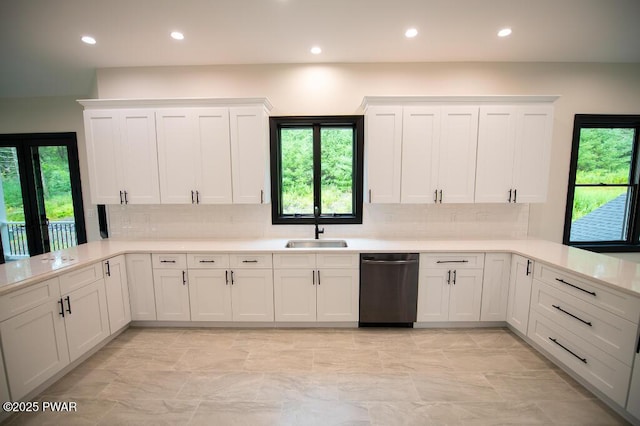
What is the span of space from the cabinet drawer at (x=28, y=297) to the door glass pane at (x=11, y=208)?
131 inches

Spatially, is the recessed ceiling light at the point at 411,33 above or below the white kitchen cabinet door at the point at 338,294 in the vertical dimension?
above

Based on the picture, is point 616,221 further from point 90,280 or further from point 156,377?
point 90,280

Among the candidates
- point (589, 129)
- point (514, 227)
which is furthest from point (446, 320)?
point (589, 129)

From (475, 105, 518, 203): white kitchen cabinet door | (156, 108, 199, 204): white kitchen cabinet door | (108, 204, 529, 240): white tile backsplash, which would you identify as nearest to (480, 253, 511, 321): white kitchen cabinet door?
(108, 204, 529, 240): white tile backsplash

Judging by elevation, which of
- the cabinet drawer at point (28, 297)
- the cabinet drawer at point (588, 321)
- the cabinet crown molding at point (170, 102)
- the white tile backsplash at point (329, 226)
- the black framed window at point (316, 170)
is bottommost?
the cabinet drawer at point (588, 321)

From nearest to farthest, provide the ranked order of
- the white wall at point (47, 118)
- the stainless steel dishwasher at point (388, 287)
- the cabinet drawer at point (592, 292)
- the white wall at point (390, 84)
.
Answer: the cabinet drawer at point (592, 292) → the stainless steel dishwasher at point (388, 287) → the white wall at point (390, 84) → the white wall at point (47, 118)

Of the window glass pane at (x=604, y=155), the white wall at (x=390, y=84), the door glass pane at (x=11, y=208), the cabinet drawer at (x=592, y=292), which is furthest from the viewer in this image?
the door glass pane at (x=11, y=208)

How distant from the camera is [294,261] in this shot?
8.68 feet

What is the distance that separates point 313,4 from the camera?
6.75 ft

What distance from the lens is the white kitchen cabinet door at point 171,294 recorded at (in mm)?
2678

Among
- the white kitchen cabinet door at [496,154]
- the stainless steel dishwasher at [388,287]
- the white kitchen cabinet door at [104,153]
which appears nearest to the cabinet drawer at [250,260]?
the stainless steel dishwasher at [388,287]

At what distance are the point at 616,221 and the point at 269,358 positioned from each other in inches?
180

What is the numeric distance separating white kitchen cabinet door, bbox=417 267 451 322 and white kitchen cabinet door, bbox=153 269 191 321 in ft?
8.27

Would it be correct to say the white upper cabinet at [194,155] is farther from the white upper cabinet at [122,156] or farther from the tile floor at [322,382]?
the tile floor at [322,382]
